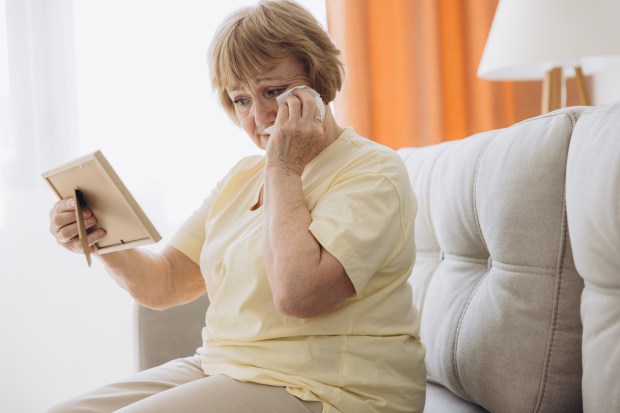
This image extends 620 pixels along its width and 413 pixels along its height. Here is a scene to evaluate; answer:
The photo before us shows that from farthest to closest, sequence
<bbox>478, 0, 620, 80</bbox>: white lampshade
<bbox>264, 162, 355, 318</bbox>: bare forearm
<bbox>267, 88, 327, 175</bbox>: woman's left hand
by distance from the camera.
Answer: <bbox>478, 0, 620, 80</bbox>: white lampshade → <bbox>267, 88, 327, 175</bbox>: woman's left hand → <bbox>264, 162, 355, 318</bbox>: bare forearm

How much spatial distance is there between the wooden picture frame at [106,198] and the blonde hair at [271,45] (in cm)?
29

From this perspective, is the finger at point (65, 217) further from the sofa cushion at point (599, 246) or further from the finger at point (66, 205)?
the sofa cushion at point (599, 246)

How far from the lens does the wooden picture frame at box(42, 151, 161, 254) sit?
119cm

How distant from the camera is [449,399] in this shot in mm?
1326

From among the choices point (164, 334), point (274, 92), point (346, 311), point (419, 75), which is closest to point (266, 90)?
point (274, 92)

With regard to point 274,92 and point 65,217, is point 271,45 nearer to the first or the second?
point 274,92

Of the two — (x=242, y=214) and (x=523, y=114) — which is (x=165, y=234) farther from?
(x=523, y=114)

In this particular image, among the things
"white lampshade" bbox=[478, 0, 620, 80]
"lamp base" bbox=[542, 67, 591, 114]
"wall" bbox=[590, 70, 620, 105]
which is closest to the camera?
"white lampshade" bbox=[478, 0, 620, 80]

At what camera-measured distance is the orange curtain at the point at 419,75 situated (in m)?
2.56

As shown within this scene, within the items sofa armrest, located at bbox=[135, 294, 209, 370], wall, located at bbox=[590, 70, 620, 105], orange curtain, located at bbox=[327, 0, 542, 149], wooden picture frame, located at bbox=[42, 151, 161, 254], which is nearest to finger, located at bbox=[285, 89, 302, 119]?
wooden picture frame, located at bbox=[42, 151, 161, 254]

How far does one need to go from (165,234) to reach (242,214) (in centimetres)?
119

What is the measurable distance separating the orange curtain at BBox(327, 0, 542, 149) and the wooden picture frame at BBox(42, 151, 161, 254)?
140 cm

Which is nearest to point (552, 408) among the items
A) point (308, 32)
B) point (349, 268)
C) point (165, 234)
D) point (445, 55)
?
point (349, 268)

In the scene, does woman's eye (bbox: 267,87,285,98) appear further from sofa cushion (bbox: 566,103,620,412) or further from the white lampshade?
the white lampshade
